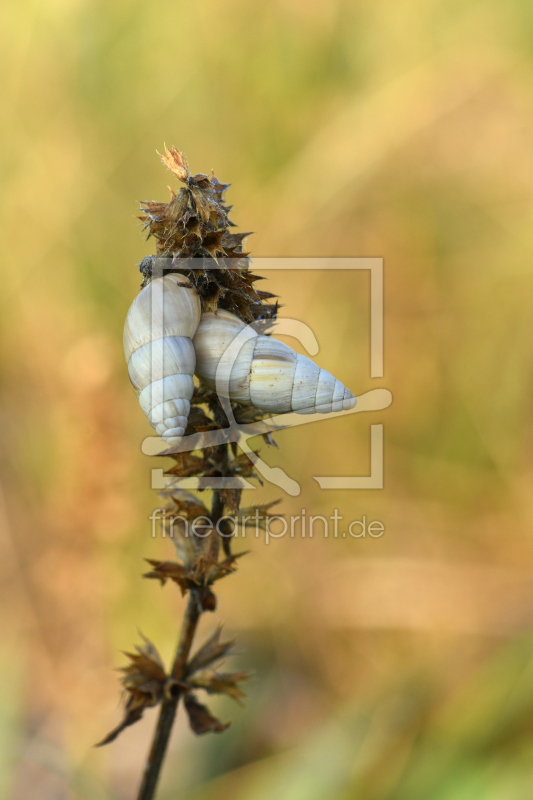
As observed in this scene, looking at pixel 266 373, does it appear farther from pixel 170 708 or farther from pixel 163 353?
pixel 170 708

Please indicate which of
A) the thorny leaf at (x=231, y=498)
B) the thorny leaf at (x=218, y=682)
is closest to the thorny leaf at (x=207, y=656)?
the thorny leaf at (x=218, y=682)

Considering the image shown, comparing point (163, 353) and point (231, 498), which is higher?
point (163, 353)

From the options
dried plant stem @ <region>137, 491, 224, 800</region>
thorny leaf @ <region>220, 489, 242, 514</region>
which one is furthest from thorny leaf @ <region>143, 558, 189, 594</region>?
thorny leaf @ <region>220, 489, 242, 514</region>

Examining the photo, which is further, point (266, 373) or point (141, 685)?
point (141, 685)

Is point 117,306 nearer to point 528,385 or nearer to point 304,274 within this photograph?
point 304,274

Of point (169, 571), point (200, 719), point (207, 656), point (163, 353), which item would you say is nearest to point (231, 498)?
point (169, 571)

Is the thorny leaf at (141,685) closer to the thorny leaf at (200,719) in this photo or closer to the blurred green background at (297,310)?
the thorny leaf at (200,719)

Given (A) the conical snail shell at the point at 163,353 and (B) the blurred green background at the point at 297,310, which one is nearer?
(A) the conical snail shell at the point at 163,353
